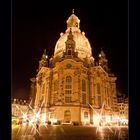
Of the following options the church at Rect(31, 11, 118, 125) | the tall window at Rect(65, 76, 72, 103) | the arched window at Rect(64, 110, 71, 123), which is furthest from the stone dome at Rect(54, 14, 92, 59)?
the arched window at Rect(64, 110, 71, 123)

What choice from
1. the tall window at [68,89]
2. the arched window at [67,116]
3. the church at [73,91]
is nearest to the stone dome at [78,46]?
the church at [73,91]

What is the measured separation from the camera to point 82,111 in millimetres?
26578

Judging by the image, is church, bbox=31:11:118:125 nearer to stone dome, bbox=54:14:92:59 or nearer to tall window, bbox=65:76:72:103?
tall window, bbox=65:76:72:103

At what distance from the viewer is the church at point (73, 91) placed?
26297 millimetres

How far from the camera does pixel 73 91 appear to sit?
28.1 metres

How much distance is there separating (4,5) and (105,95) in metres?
24.0

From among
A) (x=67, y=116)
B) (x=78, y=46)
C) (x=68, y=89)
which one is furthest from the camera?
(x=78, y=46)

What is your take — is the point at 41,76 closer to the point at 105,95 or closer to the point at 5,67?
the point at 105,95

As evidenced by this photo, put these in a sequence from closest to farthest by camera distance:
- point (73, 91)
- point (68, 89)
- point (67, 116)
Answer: point (67, 116) → point (73, 91) → point (68, 89)

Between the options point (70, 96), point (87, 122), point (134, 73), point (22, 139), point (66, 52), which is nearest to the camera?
point (134, 73)

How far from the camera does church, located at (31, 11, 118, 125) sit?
1035 inches

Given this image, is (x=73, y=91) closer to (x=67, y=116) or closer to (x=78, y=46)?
(x=67, y=116)

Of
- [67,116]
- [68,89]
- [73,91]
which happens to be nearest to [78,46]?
[68,89]

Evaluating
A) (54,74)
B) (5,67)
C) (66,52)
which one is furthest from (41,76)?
(5,67)
